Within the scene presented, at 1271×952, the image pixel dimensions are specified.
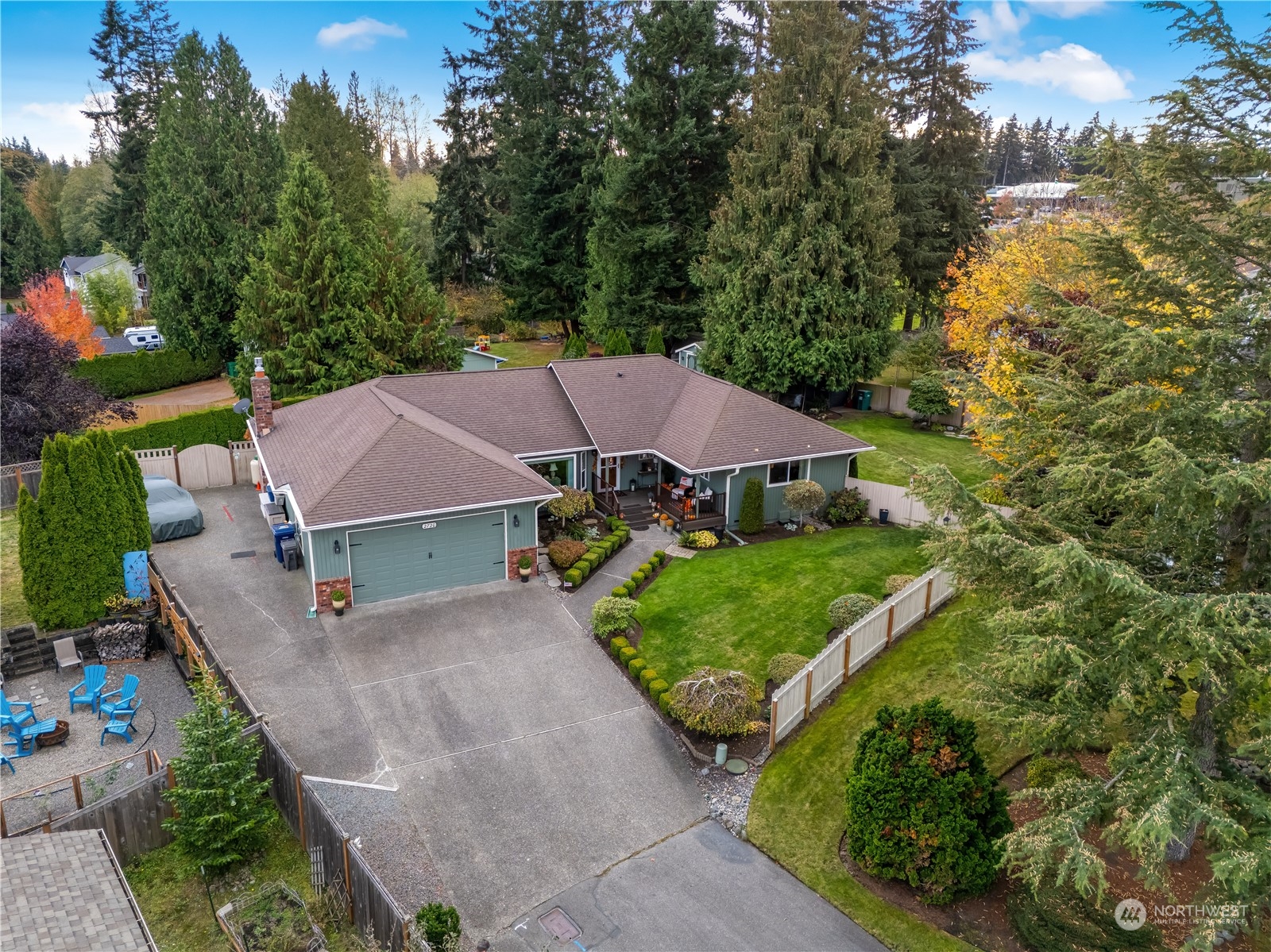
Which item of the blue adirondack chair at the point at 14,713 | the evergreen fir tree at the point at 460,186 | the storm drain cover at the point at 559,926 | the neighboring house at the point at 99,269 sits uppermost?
the evergreen fir tree at the point at 460,186

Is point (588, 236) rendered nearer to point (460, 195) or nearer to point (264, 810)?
point (460, 195)

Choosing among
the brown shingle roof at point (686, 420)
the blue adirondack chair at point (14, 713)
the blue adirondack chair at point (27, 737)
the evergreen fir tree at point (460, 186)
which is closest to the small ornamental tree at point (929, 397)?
the brown shingle roof at point (686, 420)

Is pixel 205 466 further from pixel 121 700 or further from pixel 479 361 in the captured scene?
pixel 479 361

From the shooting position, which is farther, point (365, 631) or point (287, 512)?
point (287, 512)

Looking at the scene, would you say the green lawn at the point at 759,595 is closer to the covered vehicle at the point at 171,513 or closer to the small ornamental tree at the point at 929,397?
the small ornamental tree at the point at 929,397

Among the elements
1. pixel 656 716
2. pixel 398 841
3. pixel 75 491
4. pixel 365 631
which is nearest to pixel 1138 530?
pixel 656 716

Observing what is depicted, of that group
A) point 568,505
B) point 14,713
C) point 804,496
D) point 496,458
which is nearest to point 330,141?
point 496,458

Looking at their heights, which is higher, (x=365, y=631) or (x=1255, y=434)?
(x=1255, y=434)
